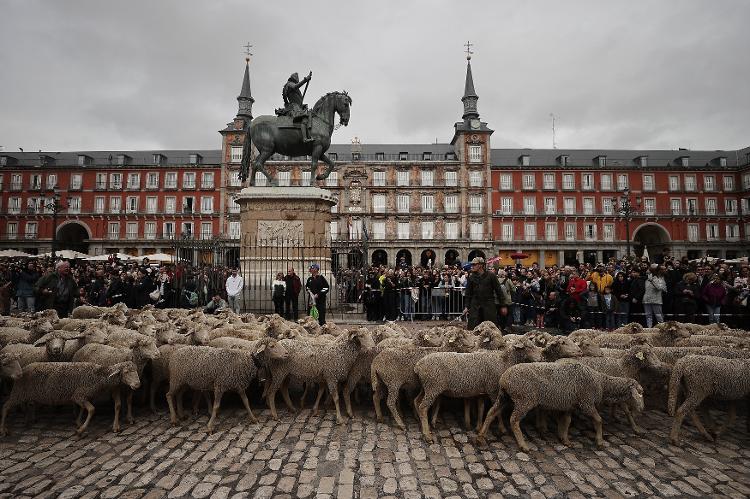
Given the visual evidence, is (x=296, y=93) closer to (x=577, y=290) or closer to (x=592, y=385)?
(x=577, y=290)

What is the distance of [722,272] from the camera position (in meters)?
10.0

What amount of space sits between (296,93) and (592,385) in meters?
11.0

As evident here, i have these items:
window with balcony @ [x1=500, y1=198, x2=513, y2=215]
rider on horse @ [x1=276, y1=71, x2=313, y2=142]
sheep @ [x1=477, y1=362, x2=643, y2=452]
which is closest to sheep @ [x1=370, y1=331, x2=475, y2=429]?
sheep @ [x1=477, y1=362, x2=643, y2=452]

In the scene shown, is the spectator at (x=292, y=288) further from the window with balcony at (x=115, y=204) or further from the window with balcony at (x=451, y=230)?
the window with balcony at (x=115, y=204)

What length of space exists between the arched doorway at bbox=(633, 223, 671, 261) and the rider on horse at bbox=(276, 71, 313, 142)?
48022 millimetres

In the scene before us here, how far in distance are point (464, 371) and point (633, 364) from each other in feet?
7.18

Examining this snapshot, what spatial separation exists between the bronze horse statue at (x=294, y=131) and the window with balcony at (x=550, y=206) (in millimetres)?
42255

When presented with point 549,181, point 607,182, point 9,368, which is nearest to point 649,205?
point 607,182

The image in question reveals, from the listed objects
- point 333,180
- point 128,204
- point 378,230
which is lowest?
point 378,230

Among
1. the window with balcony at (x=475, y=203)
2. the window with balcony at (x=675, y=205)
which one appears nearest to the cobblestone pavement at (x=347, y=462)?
the window with balcony at (x=475, y=203)

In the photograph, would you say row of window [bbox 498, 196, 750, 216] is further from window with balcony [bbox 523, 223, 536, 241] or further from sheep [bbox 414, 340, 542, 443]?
sheep [bbox 414, 340, 542, 443]

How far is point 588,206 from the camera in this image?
48.1 metres

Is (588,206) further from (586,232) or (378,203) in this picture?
(378,203)

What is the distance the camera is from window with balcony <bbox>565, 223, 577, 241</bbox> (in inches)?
1880
